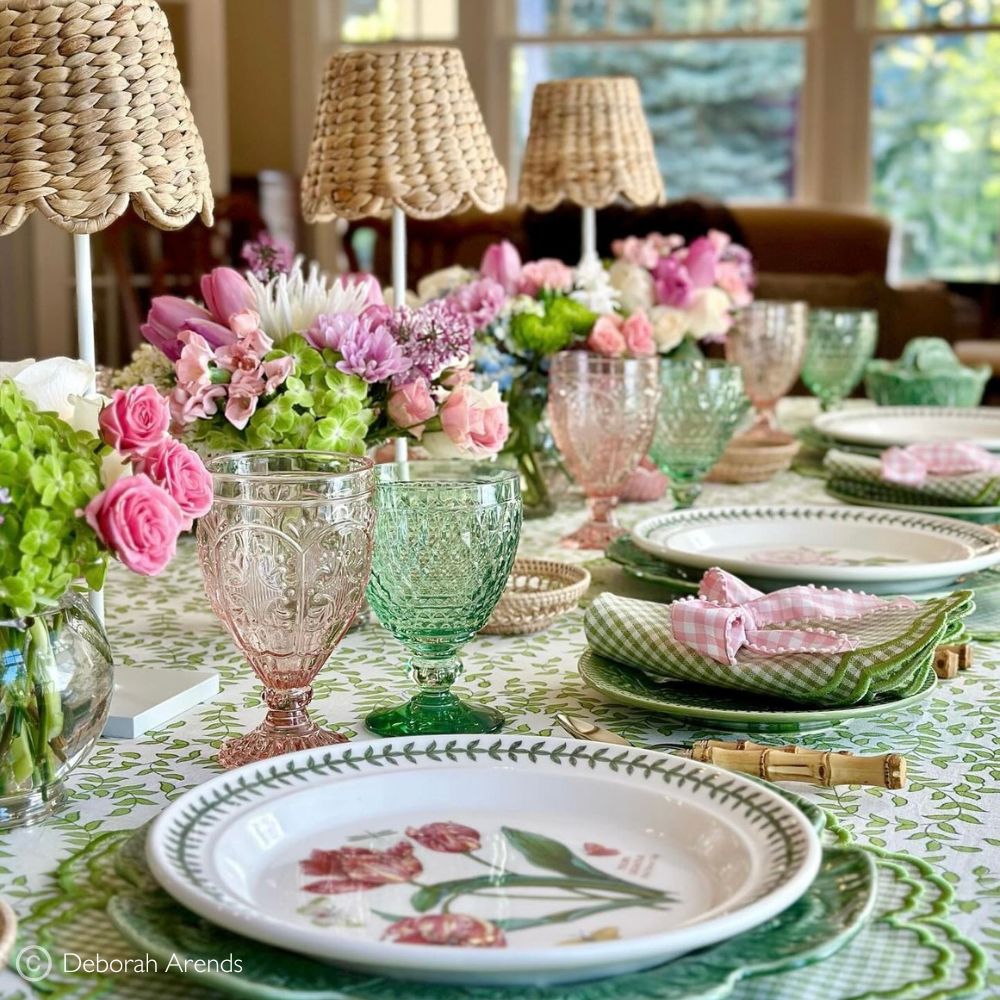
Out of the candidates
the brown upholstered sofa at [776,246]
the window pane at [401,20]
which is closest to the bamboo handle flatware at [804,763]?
the brown upholstered sofa at [776,246]

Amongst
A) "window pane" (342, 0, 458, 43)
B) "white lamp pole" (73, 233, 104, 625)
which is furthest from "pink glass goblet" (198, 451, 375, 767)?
"window pane" (342, 0, 458, 43)

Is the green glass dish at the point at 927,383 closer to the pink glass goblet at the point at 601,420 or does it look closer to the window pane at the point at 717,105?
the pink glass goblet at the point at 601,420

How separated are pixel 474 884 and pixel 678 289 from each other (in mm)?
1331

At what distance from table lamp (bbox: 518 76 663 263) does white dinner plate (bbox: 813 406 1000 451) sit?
39 cm

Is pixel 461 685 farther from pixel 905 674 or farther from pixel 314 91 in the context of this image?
pixel 314 91

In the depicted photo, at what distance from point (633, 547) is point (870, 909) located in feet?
2.35

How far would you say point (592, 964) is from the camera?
57 centimetres

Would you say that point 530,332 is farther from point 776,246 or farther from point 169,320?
point 776,246

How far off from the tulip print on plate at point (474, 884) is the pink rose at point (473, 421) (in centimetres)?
44

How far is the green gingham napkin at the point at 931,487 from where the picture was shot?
1594 millimetres

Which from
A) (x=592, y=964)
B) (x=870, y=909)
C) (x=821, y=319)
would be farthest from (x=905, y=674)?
(x=821, y=319)

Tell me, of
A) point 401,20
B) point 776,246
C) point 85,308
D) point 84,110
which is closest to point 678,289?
point 85,308

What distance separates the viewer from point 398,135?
129cm

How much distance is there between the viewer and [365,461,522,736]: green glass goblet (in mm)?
925
